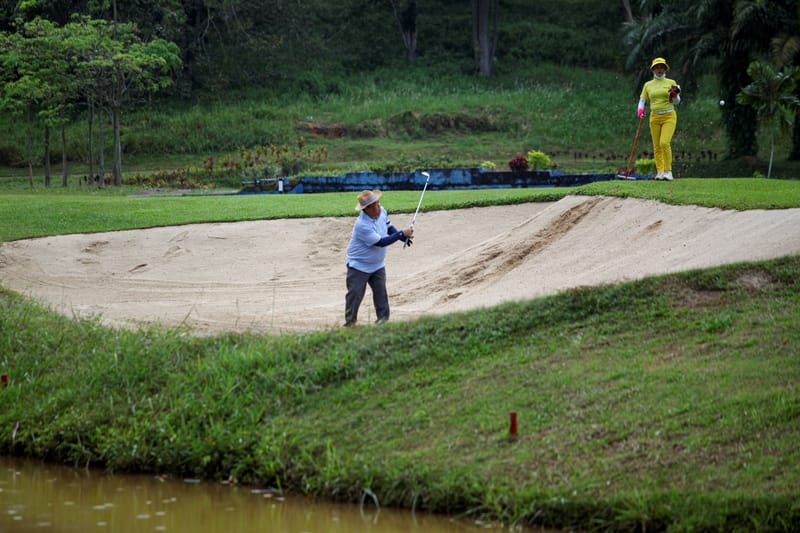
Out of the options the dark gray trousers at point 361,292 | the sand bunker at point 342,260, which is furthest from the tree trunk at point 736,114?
the dark gray trousers at point 361,292

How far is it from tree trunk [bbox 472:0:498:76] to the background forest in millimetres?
102

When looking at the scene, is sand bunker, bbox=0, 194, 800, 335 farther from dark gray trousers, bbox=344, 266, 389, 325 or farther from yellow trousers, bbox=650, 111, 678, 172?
yellow trousers, bbox=650, 111, 678, 172

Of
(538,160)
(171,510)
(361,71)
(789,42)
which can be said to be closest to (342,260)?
(171,510)

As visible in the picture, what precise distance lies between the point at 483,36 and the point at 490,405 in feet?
151

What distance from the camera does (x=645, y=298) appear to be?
1053 cm

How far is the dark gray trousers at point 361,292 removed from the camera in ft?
40.1

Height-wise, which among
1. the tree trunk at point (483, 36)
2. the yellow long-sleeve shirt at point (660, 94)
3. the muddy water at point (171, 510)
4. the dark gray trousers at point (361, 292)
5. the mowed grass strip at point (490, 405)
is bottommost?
the muddy water at point (171, 510)

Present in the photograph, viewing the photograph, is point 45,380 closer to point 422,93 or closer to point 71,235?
point 71,235

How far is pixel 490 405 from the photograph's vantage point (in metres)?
8.87

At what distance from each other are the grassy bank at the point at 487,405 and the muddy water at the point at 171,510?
17cm

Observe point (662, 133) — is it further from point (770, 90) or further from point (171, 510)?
point (770, 90)

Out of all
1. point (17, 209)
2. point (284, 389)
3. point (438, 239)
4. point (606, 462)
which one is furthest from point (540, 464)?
point (17, 209)

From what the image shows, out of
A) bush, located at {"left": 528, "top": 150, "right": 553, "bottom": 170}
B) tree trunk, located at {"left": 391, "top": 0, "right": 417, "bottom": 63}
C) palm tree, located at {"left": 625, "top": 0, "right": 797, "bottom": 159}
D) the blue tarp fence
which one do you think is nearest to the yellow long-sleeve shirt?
the blue tarp fence

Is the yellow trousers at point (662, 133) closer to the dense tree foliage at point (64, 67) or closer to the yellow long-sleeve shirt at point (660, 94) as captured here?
the yellow long-sleeve shirt at point (660, 94)
